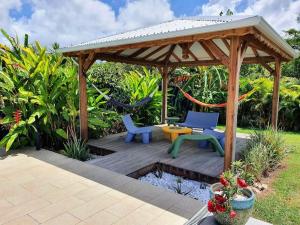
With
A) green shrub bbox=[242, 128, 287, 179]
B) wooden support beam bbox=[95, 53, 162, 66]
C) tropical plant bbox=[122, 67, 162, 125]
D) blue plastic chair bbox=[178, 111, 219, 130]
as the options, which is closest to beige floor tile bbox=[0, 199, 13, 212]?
green shrub bbox=[242, 128, 287, 179]

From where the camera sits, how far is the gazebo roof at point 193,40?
3703 millimetres

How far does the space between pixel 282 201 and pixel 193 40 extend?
112 inches

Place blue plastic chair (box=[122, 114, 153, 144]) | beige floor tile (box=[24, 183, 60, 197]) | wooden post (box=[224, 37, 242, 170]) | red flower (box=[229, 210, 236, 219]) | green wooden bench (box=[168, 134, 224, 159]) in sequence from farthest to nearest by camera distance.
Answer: blue plastic chair (box=[122, 114, 153, 144]), green wooden bench (box=[168, 134, 224, 159]), wooden post (box=[224, 37, 242, 170]), beige floor tile (box=[24, 183, 60, 197]), red flower (box=[229, 210, 236, 219])

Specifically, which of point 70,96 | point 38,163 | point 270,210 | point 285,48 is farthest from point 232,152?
point 70,96

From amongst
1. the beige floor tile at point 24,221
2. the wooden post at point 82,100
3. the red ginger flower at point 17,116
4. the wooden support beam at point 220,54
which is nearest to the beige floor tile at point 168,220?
the beige floor tile at point 24,221

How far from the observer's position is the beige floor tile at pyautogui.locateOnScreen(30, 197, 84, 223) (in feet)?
9.77

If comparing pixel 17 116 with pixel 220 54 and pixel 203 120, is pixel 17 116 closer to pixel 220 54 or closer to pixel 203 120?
pixel 220 54

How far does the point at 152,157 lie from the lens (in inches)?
212

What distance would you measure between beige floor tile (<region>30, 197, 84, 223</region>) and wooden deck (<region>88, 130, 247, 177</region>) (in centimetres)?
124

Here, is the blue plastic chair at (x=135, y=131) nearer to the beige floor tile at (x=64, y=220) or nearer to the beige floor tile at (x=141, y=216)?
the beige floor tile at (x=141, y=216)

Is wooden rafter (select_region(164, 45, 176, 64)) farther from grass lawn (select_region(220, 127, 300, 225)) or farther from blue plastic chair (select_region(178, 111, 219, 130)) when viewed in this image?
grass lawn (select_region(220, 127, 300, 225))

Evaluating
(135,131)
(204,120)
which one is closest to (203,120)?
(204,120)

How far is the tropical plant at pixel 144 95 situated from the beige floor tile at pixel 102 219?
5971mm

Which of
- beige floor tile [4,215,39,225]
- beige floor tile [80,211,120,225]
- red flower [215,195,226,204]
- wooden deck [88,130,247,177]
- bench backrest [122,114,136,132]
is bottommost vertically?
beige floor tile [4,215,39,225]
